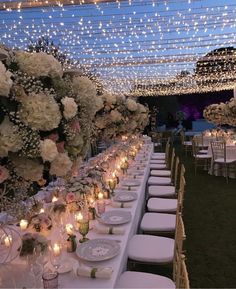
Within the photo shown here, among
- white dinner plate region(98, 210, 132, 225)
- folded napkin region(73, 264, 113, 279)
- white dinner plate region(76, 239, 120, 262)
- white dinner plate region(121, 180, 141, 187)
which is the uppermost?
white dinner plate region(121, 180, 141, 187)

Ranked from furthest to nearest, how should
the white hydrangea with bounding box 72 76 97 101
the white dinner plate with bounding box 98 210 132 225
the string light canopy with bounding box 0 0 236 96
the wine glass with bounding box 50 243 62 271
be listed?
the string light canopy with bounding box 0 0 236 96 < the white dinner plate with bounding box 98 210 132 225 < the white hydrangea with bounding box 72 76 97 101 < the wine glass with bounding box 50 243 62 271

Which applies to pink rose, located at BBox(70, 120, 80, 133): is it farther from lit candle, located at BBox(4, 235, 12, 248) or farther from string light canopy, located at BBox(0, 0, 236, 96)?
string light canopy, located at BBox(0, 0, 236, 96)

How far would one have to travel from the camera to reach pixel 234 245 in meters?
4.74

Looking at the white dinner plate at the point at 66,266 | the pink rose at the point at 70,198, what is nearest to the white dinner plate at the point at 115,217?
the pink rose at the point at 70,198

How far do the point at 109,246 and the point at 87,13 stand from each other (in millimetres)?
5295

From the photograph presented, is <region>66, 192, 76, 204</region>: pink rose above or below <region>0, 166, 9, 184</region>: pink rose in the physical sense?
below

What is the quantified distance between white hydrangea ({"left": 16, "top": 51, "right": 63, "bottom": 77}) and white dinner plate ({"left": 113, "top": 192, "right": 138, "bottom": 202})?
Result: 6.76 feet

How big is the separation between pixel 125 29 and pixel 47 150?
6.62 m

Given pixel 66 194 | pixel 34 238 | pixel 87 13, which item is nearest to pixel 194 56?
pixel 87 13

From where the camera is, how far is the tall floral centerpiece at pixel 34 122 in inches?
73.4

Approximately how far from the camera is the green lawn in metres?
3.94

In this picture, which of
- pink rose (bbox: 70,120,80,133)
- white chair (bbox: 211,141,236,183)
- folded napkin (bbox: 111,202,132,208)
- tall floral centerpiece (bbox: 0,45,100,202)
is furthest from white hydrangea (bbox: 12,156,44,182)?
white chair (bbox: 211,141,236,183)

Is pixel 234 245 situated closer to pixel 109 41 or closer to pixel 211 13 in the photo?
pixel 211 13

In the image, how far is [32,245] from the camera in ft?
6.94
